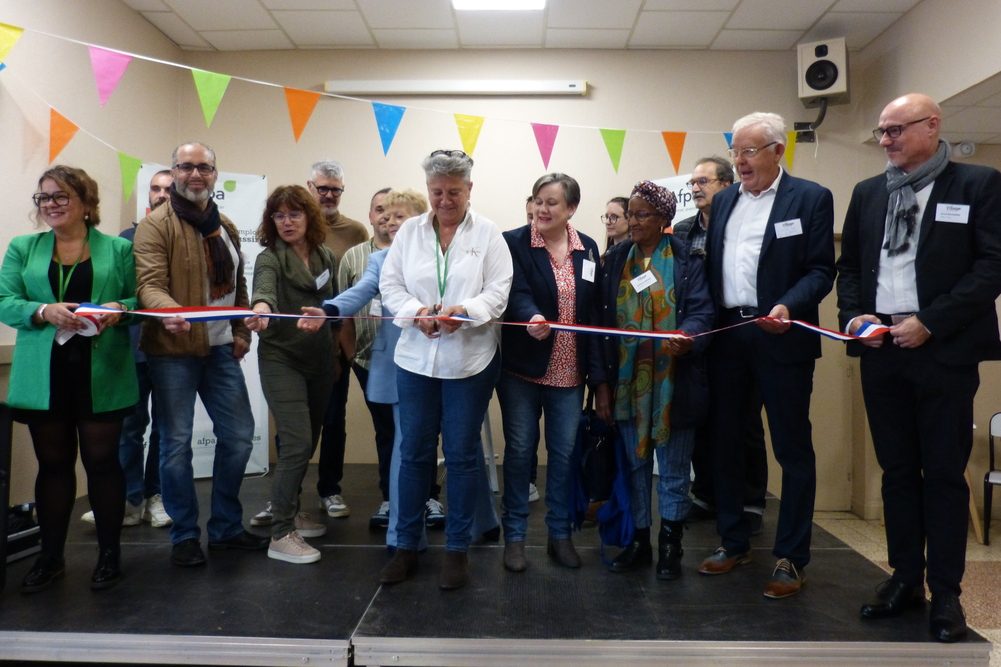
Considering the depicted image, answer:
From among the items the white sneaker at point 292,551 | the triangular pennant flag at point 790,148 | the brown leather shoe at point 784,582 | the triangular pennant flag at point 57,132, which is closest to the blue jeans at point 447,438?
the white sneaker at point 292,551

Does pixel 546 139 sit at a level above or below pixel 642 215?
above

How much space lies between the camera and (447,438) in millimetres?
2502

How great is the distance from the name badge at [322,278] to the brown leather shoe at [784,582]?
2118 millimetres

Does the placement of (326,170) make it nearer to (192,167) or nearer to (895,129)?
(192,167)

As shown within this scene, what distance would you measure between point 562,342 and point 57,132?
3.45 m

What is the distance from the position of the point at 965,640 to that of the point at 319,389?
2483mm

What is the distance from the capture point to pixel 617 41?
17.5 feet

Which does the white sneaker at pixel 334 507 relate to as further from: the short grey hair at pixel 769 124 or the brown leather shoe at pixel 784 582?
the short grey hair at pixel 769 124

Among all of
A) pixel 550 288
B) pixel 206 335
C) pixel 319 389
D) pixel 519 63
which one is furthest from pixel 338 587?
pixel 519 63

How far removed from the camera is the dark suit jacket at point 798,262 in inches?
94.3

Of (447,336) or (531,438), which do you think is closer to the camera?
(447,336)

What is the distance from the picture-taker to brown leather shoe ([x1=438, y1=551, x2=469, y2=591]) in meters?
2.49

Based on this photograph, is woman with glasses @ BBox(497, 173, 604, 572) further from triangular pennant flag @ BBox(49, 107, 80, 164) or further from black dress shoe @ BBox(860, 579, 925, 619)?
triangular pennant flag @ BBox(49, 107, 80, 164)

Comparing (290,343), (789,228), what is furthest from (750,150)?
(290,343)
